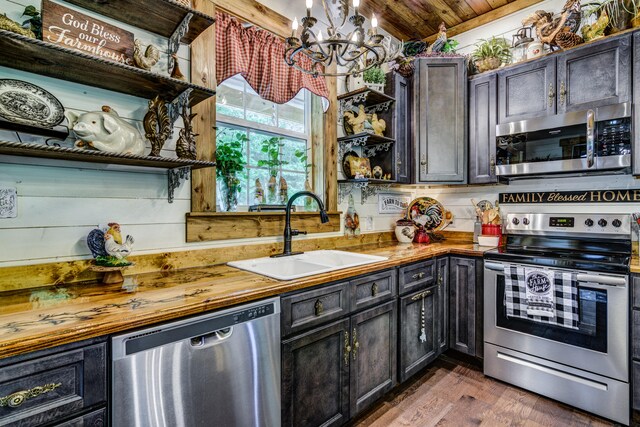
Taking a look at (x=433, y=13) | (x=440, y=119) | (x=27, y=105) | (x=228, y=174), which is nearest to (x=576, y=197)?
(x=440, y=119)

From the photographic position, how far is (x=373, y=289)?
6.02 ft

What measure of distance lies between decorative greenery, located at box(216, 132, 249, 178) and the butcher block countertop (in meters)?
0.64

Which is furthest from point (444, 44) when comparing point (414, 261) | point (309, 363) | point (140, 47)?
point (309, 363)

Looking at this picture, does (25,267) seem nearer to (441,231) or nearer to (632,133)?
(441,231)

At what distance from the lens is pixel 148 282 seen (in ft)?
4.62

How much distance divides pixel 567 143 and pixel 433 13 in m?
1.65

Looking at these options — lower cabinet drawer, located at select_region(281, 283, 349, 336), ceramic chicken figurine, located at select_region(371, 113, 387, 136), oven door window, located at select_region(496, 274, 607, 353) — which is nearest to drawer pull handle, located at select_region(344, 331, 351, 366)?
lower cabinet drawer, located at select_region(281, 283, 349, 336)

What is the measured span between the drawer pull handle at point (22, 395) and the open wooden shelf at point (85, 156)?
2.50 ft

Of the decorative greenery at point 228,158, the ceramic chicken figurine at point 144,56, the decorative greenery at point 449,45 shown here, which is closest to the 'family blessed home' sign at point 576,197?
the decorative greenery at point 449,45

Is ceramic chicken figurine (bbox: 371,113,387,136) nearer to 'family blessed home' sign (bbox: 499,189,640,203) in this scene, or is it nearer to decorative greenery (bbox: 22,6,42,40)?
'family blessed home' sign (bbox: 499,189,640,203)

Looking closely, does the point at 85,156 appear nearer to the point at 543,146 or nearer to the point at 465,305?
the point at 465,305

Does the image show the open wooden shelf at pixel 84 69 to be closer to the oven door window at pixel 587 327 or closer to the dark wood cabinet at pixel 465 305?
the dark wood cabinet at pixel 465 305

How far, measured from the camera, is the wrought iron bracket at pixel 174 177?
1641mm

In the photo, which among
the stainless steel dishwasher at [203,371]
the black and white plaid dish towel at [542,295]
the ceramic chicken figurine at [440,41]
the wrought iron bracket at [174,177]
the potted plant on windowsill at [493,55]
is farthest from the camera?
the ceramic chicken figurine at [440,41]
